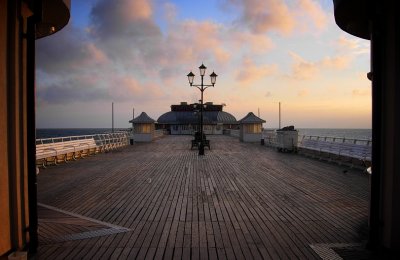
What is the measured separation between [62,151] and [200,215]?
9869 millimetres

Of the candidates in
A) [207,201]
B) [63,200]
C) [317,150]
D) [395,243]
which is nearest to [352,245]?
[395,243]

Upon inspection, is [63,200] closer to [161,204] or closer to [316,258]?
[161,204]

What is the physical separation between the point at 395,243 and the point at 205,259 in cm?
221

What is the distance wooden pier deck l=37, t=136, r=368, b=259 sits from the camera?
4.21 metres

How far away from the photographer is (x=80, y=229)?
4969mm

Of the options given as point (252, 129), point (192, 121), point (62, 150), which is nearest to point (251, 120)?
point (252, 129)

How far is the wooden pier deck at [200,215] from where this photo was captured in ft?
13.8

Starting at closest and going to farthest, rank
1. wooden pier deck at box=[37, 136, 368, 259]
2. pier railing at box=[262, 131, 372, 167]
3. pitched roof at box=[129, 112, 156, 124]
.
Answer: wooden pier deck at box=[37, 136, 368, 259], pier railing at box=[262, 131, 372, 167], pitched roof at box=[129, 112, 156, 124]

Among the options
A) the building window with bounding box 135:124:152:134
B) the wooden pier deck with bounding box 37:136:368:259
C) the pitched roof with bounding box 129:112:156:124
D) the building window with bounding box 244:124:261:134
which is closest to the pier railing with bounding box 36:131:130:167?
the wooden pier deck with bounding box 37:136:368:259

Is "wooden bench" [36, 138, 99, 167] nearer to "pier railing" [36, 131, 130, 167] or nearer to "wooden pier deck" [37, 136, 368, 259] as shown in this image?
"pier railing" [36, 131, 130, 167]

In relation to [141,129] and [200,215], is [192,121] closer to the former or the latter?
→ [141,129]

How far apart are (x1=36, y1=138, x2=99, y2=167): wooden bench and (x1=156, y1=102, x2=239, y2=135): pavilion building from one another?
33677mm

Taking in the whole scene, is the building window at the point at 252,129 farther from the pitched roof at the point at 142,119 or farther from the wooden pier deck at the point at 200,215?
the wooden pier deck at the point at 200,215

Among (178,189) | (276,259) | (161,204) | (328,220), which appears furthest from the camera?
(178,189)
